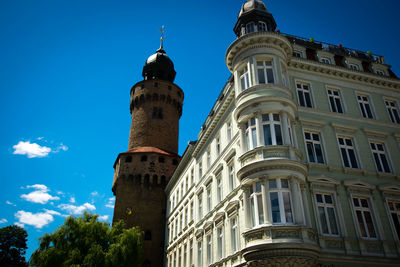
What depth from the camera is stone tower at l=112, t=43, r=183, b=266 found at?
3934cm

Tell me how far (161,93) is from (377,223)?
39004 millimetres

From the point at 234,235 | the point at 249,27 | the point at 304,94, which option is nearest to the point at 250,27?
the point at 249,27

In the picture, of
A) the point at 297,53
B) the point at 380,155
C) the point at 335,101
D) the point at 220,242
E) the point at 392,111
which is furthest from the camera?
the point at 392,111

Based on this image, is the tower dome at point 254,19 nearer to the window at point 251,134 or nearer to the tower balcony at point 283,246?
the window at point 251,134

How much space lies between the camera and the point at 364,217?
55.2ft

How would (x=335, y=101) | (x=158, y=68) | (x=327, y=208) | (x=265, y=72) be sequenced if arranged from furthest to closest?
(x=158, y=68) → (x=335, y=101) → (x=265, y=72) → (x=327, y=208)

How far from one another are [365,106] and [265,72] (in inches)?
316

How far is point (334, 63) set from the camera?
22812mm

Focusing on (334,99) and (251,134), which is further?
(334,99)

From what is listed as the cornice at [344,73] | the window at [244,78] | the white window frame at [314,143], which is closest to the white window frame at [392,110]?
the cornice at [344,73]

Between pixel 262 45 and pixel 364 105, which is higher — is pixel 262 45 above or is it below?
above

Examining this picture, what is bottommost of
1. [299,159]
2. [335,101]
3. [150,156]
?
[299,159]

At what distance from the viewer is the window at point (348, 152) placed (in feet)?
60.8

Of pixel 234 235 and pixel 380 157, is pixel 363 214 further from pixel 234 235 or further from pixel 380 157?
pixel 234 235
